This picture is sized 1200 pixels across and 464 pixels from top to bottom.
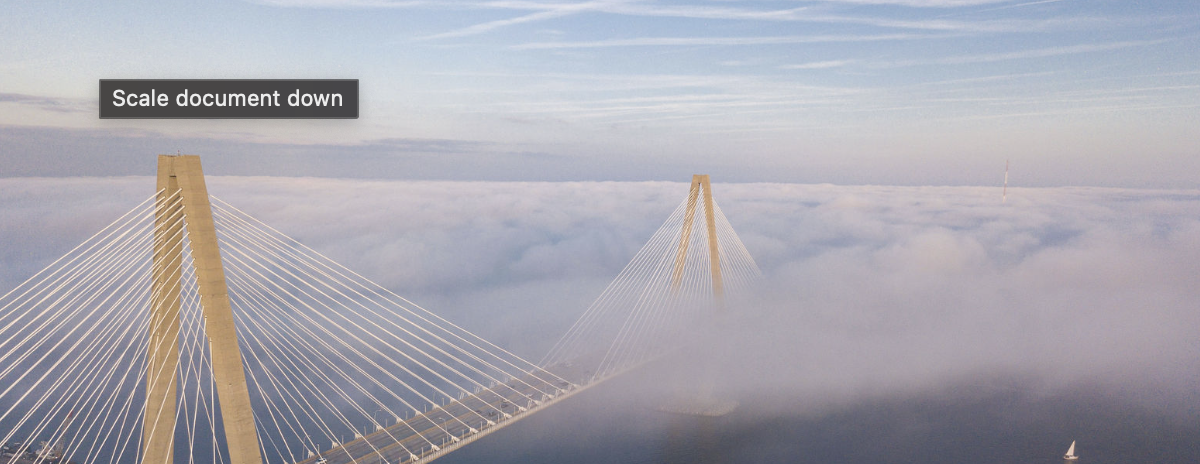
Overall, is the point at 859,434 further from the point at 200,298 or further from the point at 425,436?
the point at 200,298

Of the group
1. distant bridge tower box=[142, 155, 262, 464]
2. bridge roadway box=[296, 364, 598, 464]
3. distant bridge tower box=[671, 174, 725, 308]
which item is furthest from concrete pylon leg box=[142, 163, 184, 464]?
distant bridge tower box=[671, 174, 725, 308]

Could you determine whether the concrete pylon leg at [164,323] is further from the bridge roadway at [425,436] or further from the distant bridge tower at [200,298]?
the bridge roadway at [425,436]

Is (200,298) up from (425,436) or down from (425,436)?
up

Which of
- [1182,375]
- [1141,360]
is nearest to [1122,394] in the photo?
[1182,375]

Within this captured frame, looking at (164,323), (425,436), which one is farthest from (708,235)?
(164,323)

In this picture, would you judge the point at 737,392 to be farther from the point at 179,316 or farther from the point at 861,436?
the point at 179,316

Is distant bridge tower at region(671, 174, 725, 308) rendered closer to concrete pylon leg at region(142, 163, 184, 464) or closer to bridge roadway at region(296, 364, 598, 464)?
bridge roadway at region(296, 364, 598, 464)

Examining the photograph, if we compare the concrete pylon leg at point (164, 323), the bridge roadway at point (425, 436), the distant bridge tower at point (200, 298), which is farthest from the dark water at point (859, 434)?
the distant bridge tower at point (200, 298)
